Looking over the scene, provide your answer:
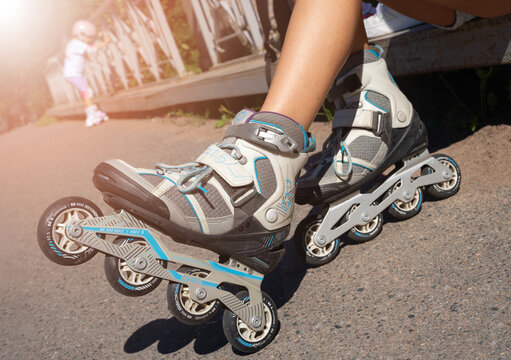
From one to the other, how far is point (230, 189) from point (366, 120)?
1.88 feet

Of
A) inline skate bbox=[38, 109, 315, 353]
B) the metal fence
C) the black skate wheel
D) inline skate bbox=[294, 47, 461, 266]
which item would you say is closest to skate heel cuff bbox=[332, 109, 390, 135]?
inline skate bbox=[294, 47, 461, 266]

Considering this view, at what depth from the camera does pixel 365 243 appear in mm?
1661

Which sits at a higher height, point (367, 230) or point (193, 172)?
point (193, 172)

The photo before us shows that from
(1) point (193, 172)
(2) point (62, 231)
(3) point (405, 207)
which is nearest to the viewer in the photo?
(2) point (62, 231)

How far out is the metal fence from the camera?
456 centimetres

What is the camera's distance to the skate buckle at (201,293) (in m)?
1.22

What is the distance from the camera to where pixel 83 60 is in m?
10.8

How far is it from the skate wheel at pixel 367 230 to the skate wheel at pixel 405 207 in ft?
0.17

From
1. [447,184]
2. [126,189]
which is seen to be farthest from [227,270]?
[447,184]

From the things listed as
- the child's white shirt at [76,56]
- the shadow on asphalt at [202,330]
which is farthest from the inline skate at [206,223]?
the child's white shirt at [76,56]

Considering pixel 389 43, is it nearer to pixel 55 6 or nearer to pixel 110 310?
pixel 110 310

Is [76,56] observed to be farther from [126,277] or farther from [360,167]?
[126,277]

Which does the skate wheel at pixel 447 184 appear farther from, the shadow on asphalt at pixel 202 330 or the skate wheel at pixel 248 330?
the skate wheel at pixel 248 330

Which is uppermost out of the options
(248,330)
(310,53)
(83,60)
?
(310,53)
